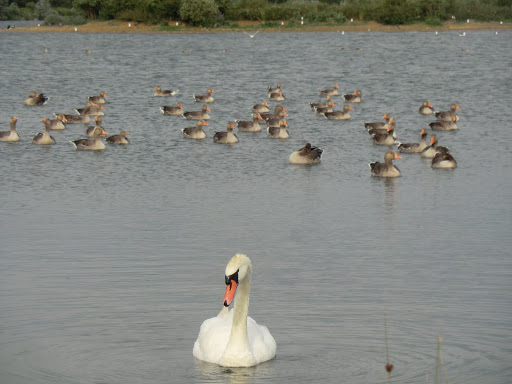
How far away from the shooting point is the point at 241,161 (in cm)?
2658

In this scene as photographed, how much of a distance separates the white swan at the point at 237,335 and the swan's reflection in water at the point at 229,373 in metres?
0.06

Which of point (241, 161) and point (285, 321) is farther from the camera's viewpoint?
point (241, 161)

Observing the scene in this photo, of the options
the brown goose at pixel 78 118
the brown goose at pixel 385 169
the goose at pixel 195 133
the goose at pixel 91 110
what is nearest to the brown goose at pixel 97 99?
the goose at pixel 91 110

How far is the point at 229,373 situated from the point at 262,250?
499 cm

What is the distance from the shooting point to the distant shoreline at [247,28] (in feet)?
284

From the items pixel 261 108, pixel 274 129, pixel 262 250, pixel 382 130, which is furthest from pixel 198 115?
pixel 262 250

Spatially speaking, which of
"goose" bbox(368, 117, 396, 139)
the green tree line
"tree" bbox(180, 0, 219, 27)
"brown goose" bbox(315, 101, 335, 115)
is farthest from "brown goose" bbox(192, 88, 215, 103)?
the green tree line

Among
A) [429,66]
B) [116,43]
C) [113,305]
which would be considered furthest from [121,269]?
[116,43]

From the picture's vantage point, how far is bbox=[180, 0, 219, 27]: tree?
84562 mm

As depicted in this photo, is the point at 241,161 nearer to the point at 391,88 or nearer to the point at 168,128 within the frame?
the point at 168,128

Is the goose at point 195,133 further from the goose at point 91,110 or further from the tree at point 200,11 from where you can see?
the tree at point 200,11

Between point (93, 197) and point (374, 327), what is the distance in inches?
381

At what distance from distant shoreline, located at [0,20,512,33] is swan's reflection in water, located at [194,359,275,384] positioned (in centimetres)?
7516

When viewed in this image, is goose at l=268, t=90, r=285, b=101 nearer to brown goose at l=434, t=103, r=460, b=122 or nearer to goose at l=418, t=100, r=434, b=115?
goose at l=418, t=100, r=434, b=115
